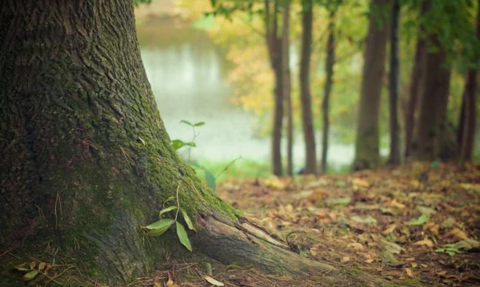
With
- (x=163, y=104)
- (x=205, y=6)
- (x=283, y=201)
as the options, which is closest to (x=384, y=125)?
(x=163, y=104)

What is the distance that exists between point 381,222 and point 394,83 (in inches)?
186

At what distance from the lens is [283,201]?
499 cm

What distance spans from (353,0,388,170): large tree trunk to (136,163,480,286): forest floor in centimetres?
410

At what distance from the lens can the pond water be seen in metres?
22.0

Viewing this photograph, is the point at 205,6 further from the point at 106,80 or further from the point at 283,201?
the point at 106,80

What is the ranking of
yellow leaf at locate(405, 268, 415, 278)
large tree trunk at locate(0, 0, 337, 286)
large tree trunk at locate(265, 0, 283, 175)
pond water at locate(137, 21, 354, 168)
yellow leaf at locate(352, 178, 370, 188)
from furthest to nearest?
pond water at locate(137, 21, 354, 168) → large tree trunk at locate(265, 0, 283, 175) → yellow leaf at locate(352, 178, 370, 188) → yellow leaf at locate(405, 268, 415, 278) → large tree trunk at locate(0, 0, 337, 286)

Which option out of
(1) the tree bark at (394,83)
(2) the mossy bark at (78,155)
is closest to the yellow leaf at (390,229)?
(2) the mossy bark at (78,155)

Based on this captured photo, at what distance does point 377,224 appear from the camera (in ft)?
14.3

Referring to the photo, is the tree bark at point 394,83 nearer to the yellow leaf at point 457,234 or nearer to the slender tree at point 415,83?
the slender tree at point 415,83

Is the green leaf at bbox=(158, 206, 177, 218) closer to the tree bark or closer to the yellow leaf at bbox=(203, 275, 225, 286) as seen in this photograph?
the yellow leaf at bbox=(203, 275, 225, 286)

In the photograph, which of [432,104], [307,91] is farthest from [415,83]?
[307,91]

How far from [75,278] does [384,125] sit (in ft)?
76.2

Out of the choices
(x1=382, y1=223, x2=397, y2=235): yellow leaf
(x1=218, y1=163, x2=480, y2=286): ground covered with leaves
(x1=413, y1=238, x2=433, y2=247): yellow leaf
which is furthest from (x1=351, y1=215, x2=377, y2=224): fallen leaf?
(x1=413, y1=238, x2=433, y2=247): yellow leaf

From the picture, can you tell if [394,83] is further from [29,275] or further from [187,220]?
[29,275]
